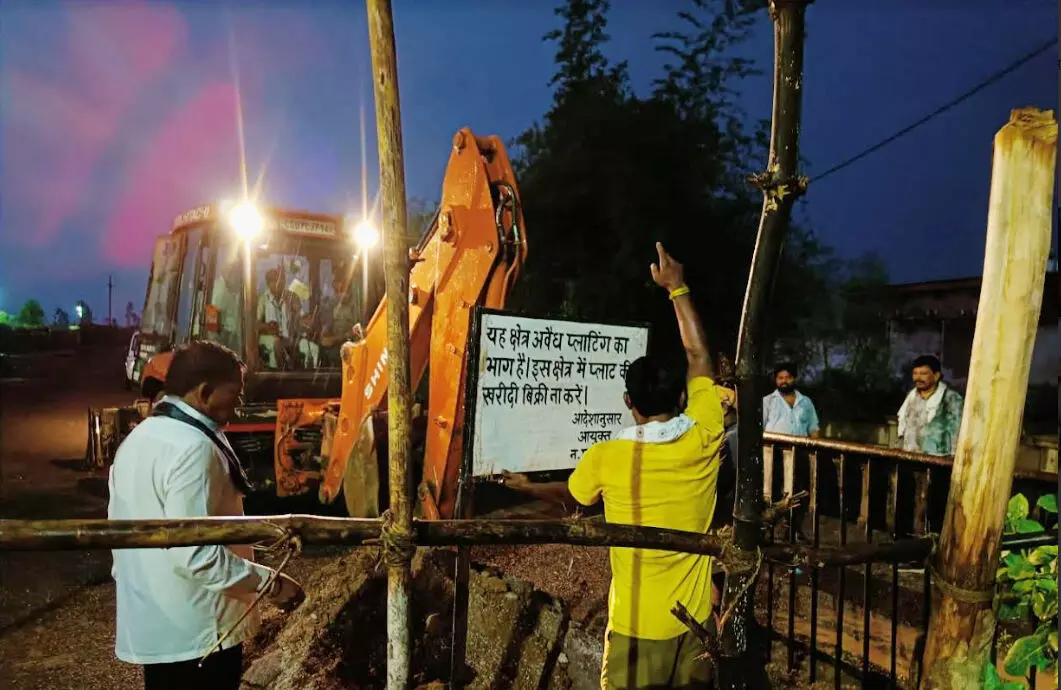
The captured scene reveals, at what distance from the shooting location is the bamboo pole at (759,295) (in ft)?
4.93

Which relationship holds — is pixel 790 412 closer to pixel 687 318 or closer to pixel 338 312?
pixel 687 318

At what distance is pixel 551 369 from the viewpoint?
347 centimetres

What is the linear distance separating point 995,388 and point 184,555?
8.05ft

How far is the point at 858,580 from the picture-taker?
18.0 feet

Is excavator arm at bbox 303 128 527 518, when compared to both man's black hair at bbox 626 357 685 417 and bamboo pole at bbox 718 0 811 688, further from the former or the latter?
bamboo pole at bbox 718 0 811 688

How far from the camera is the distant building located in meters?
12.6

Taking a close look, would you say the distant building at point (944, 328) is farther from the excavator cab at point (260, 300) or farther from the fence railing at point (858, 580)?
the excavator cab at point (260, 300)

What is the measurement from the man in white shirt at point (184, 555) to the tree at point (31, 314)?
5871 cm

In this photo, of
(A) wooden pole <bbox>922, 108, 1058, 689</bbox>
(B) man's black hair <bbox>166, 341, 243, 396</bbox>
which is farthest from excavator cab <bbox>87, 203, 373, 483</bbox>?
(A) wooden pole <bbox>922, 108, 1058, 689</bbox>

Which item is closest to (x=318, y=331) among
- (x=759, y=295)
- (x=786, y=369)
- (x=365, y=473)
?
(x=365, y=473)

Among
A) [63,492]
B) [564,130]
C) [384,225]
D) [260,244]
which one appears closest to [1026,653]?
[384,225]

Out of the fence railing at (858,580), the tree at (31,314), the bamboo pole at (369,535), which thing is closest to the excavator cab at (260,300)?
the fence railing at (858,580)

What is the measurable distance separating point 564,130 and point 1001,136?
12.2 metres

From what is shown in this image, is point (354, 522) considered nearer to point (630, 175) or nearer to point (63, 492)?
point (63, 492)
